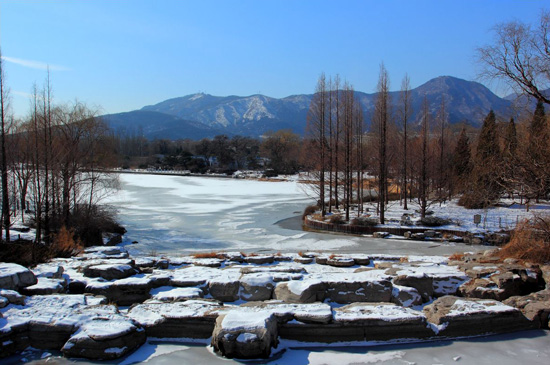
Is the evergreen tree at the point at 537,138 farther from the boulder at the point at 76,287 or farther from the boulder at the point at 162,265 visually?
the boulder at the point at 76,287

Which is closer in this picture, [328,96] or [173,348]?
[173,348]

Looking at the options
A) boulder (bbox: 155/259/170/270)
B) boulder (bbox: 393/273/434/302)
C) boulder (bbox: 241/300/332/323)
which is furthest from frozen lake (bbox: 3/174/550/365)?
boulder (bbox: 155/259/170/270)

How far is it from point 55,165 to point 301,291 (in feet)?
54.7

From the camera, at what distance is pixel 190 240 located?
758 inches

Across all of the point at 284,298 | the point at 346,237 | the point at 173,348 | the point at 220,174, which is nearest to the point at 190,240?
the point at 346,237

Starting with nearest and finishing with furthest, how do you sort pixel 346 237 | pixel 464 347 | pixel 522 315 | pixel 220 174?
1. pixel 464 347
2. pixel 522 315
3. pixel 346 237
4. pixel 220 174

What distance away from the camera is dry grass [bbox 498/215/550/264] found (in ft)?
31.4

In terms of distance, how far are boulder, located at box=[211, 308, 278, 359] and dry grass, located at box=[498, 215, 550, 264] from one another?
7544 mm

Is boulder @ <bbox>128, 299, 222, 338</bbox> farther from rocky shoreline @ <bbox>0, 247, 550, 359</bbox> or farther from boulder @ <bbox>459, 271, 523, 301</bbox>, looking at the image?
boulder @ <bbox>459, 271, 523, 301</bbox>

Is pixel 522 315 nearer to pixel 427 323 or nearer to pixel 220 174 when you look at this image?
pixel 427 323

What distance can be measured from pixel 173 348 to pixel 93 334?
106cm

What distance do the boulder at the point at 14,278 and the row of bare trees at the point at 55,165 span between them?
9680 millimetres

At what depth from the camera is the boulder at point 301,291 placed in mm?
7156

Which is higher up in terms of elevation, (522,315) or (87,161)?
(87,161)
